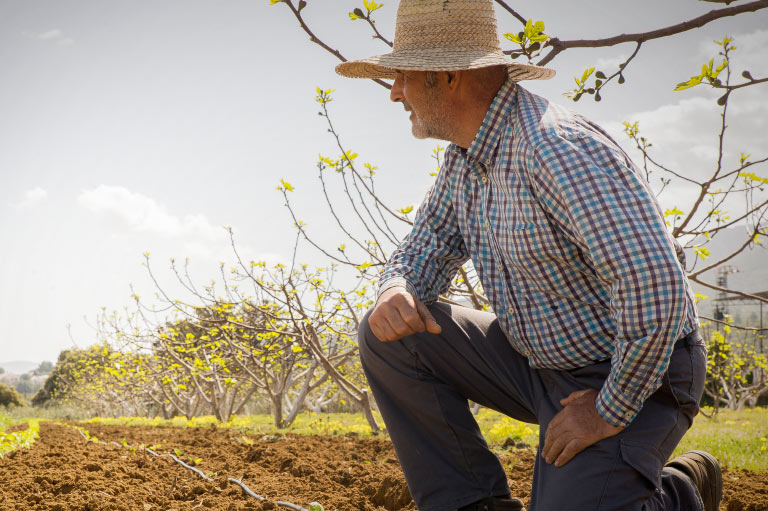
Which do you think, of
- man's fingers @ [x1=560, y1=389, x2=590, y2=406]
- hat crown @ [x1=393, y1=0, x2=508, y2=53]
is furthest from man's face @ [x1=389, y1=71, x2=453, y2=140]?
man's fingers @ [x1=560, y1=389, x2=590, y2=406]

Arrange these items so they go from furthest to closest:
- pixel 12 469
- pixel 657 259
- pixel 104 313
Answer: pixel 104 313, pixel 12 469, pixel 657 259

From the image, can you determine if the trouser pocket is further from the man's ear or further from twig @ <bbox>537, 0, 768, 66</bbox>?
twig @ <bbox>537, 0, 768, 66</bbox>

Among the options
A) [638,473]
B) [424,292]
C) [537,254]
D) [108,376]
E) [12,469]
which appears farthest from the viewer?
[108,376]

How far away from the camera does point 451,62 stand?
1.71 metres

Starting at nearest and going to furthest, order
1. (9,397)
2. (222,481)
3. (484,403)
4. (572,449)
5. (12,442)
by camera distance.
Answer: (572,449), (484,403), (222,481), (12,442), (9,397)

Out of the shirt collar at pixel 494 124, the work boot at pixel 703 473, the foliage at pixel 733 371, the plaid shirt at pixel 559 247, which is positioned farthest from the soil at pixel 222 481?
the foliage at pixel 733 371

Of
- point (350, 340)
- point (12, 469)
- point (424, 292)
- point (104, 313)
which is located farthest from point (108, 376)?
point (424, 292)

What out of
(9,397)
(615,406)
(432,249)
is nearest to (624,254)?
(615,406)

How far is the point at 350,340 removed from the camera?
256 inches

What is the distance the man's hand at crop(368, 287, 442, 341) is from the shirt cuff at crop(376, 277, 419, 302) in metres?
0.07

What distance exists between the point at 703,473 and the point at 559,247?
37.6 inches

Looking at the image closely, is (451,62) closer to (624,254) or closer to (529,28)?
(529,28)

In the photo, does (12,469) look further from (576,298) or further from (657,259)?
(657,259)

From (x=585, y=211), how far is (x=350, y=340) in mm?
5214
